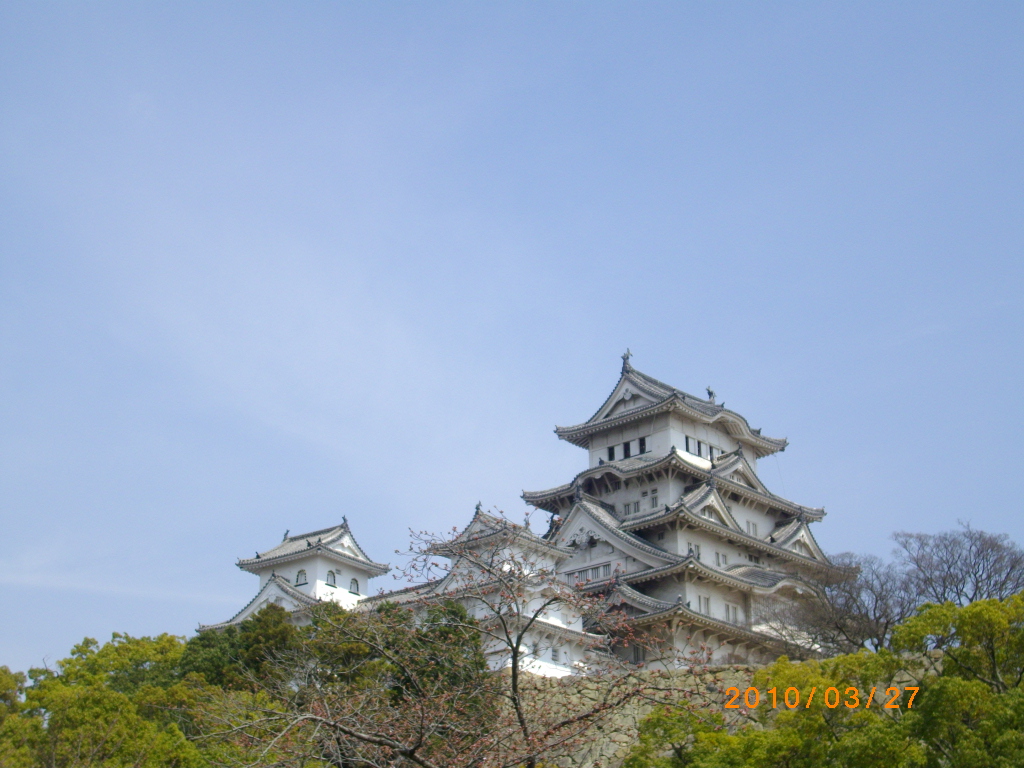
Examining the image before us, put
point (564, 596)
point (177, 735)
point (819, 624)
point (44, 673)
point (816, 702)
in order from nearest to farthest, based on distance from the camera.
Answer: point (564, 596), point (816, 702), point (177, 735), point (819, 624), point (44, 673)

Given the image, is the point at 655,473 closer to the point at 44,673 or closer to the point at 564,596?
the point at 44,673

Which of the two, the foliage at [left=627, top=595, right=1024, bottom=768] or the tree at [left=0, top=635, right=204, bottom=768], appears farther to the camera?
the tree at [left=0, top=635, right=204, bottom=768]

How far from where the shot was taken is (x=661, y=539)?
131ft

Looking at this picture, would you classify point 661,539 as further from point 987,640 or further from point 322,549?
point 987,640

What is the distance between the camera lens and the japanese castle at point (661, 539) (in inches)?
1439

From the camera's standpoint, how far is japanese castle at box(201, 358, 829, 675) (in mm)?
36562

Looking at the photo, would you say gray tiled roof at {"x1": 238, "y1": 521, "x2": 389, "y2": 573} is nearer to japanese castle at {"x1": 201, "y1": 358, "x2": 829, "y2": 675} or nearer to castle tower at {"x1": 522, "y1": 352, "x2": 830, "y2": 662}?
japanese castle at {"x1": 201, "y1": 358, "x2": 829, "y2": 675}

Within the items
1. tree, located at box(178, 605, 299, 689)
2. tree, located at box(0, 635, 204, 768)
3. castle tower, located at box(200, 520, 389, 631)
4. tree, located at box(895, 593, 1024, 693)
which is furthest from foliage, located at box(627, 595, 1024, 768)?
castle tower, located at box(200, 520, 389, 631)

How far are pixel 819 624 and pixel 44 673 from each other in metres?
29.5

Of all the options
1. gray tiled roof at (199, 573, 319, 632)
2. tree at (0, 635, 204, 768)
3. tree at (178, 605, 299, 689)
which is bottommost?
tree at (0, 635, 204, 768)

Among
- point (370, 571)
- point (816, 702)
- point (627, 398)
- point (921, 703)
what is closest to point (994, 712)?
point (921, 703)

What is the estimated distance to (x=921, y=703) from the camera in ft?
49.6

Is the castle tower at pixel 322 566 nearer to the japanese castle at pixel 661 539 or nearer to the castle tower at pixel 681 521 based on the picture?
the japanese castle at pixel 661 539
